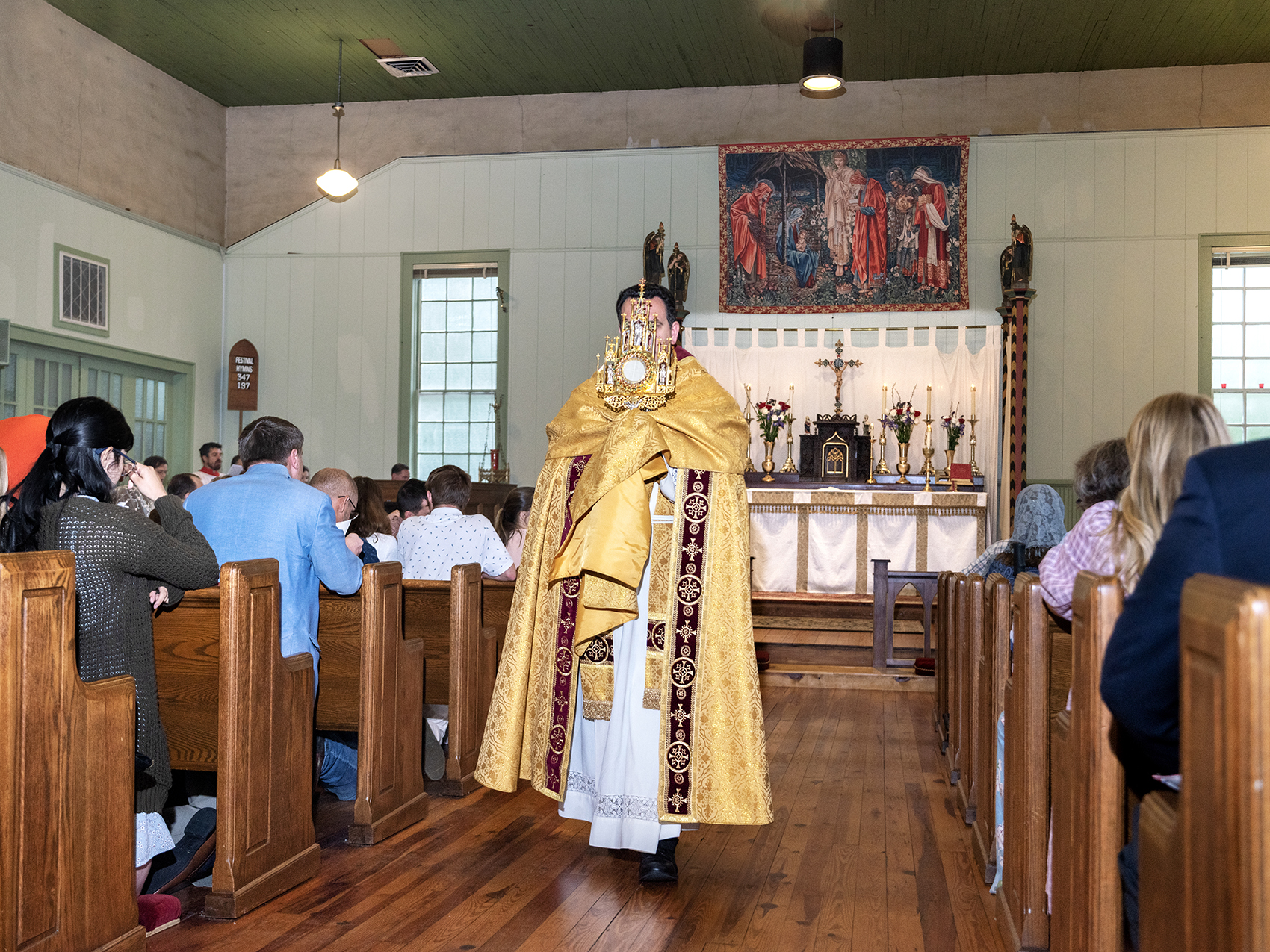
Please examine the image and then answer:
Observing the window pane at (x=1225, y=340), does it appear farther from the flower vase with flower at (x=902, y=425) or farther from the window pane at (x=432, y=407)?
the window pane at (x=432, y=407)

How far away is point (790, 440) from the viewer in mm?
11023

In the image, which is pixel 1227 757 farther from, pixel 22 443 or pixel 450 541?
pixel 450 541

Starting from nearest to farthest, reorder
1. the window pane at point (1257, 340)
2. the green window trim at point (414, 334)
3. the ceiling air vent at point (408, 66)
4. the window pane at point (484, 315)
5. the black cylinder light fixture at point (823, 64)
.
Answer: the black cylinder light fixture at point (823, 64)
the window pane at point (1257, 340)
the ceiling air vent at point (408, 66)
the green window trim at point (414, 334)
the window pane at point (484, 315)

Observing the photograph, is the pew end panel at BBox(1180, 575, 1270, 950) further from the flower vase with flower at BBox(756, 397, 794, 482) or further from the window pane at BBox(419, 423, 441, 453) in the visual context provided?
the window pane at BBox(419, 423, 441, 453)

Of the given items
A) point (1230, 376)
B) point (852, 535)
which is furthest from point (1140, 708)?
point (1230, 376)

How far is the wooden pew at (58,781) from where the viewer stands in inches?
87.9

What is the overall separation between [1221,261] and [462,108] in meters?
8.01

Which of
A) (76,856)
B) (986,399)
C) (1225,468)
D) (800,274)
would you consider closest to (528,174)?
(800,274)

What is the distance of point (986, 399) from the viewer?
11.0 metres

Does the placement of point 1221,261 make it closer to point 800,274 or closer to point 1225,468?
point 800,274

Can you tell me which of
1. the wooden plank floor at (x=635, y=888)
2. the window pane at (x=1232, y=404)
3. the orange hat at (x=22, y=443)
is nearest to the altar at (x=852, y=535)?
the window pane at (x=1232, y=404)

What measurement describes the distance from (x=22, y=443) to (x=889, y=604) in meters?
6.12

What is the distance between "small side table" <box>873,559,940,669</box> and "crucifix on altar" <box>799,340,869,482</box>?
2.62 metres

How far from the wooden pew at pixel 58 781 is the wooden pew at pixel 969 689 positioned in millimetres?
2597
